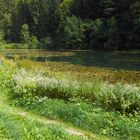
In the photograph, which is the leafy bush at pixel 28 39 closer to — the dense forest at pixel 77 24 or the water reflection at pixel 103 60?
the dense forest at pixel 77 24

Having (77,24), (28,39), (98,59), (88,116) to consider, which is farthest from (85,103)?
(28,39)

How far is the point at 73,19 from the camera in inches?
3551

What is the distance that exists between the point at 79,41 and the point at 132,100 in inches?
2803

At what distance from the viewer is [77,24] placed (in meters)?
89.2

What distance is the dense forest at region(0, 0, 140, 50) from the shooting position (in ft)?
254

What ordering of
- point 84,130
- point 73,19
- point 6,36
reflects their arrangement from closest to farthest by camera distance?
1. point 84,130
2. point 73,19
3. point 6,36

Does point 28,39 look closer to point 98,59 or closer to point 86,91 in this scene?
point 98,59

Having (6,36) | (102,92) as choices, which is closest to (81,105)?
(102,92)

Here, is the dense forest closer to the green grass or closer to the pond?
the pond

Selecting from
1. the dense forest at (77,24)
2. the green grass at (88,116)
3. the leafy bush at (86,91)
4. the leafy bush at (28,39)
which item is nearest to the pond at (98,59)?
the leafy bush at (86,91)

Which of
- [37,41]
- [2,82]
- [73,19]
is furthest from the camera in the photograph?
[37,41]

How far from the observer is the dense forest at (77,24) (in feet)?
254

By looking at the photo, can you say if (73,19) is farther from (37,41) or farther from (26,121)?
(26,121)

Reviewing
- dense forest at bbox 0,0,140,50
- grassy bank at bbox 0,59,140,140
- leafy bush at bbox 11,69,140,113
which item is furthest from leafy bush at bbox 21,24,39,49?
grassy bank at bbox 0,59,140,140
